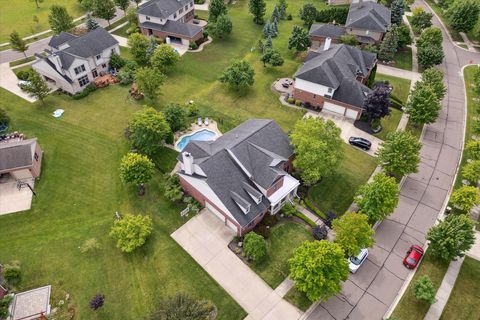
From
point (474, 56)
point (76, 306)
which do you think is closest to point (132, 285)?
point (76, 306)

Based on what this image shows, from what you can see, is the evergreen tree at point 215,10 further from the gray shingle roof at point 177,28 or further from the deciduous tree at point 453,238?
the deciduous tree at point 453,238

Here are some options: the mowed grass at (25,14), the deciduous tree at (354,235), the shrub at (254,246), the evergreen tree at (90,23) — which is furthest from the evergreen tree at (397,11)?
the mowed grass at (25,14)

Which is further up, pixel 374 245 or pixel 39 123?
pixel 39 123

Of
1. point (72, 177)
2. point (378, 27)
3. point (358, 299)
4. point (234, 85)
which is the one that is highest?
point (378, 27)

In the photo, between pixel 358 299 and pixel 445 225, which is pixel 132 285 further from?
pixel 445 225

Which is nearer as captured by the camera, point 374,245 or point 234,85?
point 374,245

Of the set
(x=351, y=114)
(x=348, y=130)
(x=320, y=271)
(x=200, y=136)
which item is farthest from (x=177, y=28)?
(x=320, y=271)

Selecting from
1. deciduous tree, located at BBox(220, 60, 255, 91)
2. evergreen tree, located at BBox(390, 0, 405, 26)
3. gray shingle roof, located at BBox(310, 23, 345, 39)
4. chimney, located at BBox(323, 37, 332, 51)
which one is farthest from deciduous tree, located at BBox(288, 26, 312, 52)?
evergreen tree, located at BBox(390, 0, 405, 26)
